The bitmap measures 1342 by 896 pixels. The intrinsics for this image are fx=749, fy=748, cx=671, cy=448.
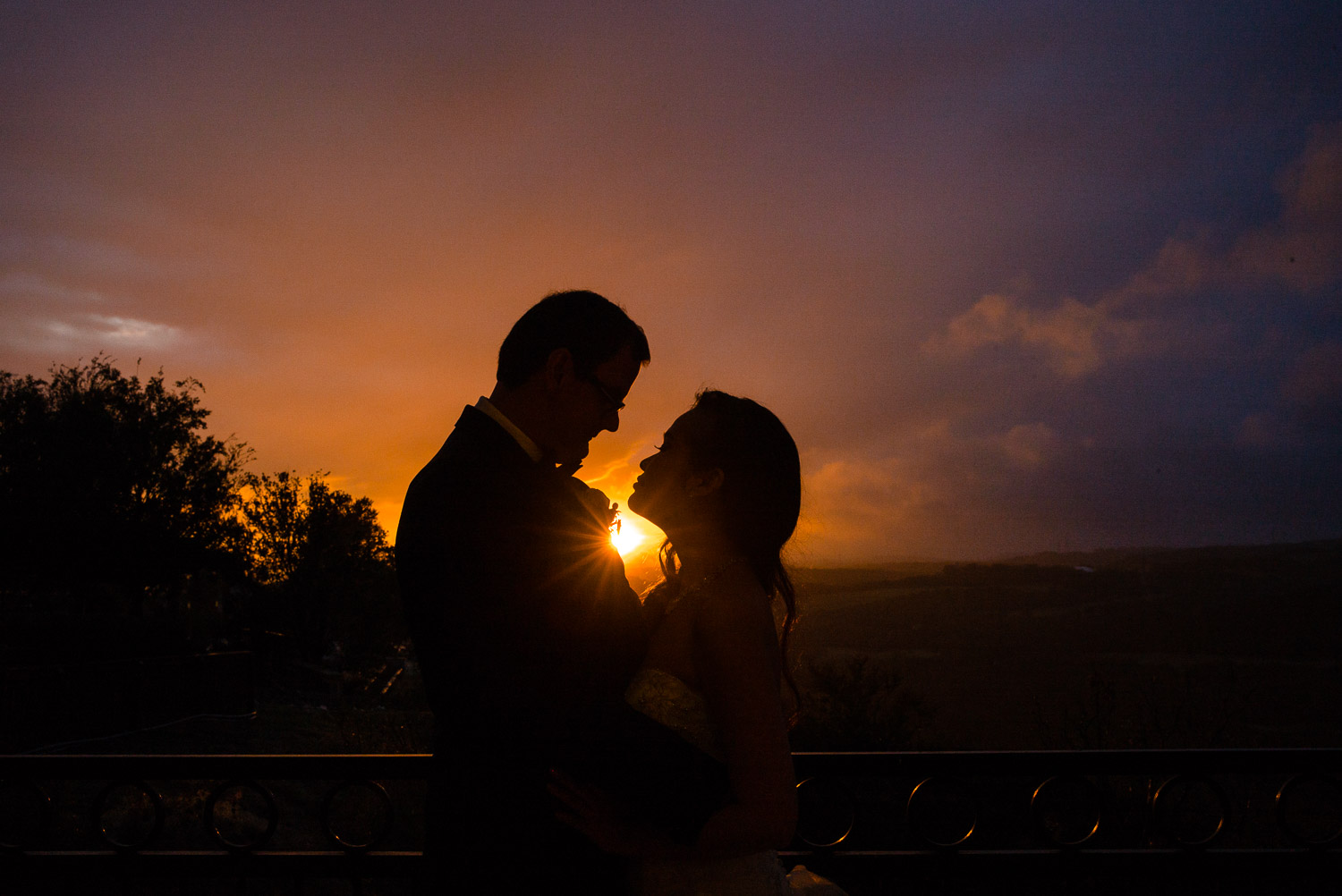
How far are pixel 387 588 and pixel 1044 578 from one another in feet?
126

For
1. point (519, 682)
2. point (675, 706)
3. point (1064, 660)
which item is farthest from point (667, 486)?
point (1064, 660)

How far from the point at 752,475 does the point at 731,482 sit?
0.27 feet

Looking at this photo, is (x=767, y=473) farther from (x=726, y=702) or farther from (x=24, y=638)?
(x=24, y=638)

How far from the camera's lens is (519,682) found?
205 cm

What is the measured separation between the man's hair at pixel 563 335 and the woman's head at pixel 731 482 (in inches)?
16.7

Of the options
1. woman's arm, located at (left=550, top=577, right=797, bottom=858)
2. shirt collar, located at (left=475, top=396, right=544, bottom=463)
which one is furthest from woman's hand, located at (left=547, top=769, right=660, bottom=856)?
shirt collar, located at (left=475, top=396, right=544, bottom=463)

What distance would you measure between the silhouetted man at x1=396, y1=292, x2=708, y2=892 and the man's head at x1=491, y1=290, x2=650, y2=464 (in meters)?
0.28

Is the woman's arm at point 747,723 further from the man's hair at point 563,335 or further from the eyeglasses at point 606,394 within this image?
the man's hair at point 563,335

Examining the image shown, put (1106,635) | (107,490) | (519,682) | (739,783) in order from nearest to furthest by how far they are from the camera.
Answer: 1. (519,682)
2. (739,783)
3. (1106,635)
4. (107,490)

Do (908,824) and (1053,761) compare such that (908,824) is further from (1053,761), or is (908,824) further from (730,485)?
(730,485)

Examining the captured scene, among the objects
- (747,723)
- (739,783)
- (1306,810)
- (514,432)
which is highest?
(514,432)

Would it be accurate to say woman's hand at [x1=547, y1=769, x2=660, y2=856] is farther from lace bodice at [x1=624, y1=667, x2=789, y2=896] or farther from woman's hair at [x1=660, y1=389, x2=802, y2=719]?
woman's hair at [x1=660, y1=389, x2=802, y2=719]

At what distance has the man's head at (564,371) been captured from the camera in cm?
271

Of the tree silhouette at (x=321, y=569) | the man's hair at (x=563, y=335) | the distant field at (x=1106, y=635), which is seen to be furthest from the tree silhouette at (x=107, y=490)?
the man's hair at (x=563, y=335)
